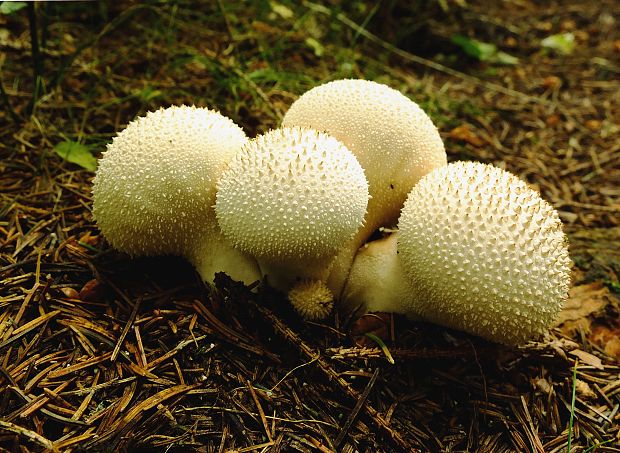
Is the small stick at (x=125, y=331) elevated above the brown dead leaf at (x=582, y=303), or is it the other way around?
the brown dead leaf at (x=582, y=303)

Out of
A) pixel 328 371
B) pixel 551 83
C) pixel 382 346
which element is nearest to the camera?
pixel 328 371

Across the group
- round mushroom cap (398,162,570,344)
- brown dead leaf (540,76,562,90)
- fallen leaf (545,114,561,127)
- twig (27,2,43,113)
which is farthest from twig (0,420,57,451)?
brown dead leaf (540,76,562,90)

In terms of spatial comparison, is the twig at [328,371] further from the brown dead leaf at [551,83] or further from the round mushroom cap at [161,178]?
the brown dead leaf at [551,83]

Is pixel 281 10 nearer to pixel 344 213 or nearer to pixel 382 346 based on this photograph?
pixel 344 213

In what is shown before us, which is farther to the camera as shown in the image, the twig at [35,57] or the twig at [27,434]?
the twig at [35,57]

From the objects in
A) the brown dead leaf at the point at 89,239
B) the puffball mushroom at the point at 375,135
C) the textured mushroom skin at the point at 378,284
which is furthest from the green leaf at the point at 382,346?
the brown dead leaf at the point at 89,239

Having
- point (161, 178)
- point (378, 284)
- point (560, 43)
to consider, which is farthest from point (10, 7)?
point (560, 43)
